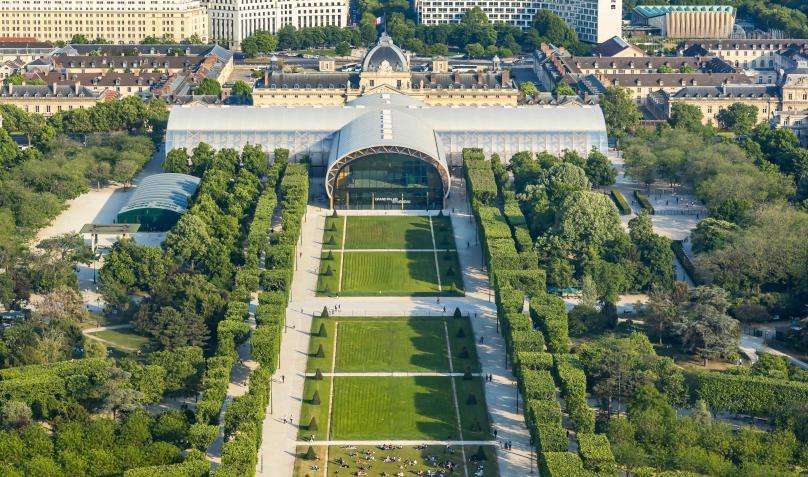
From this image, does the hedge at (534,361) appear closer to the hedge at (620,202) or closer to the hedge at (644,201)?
the hedge at (644,201)

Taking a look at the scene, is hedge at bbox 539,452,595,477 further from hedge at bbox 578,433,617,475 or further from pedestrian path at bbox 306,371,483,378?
pedestrian path at bbox 306,371,483,378

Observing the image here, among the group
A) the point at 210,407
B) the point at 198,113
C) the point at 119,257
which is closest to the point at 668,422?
the point at 210,407

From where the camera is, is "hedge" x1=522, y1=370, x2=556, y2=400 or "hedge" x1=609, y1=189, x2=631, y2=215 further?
"hedge" x1=609, y1=189, x2=631, y2=215

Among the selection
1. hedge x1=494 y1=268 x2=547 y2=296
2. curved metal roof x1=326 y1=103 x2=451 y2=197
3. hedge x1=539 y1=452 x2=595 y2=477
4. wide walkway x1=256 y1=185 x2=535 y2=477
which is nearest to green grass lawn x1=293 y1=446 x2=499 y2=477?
wide walkway x1=256 y1=185 x2=535 y2=477

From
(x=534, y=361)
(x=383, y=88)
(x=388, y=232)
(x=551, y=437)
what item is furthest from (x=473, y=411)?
(x=383, y=88)

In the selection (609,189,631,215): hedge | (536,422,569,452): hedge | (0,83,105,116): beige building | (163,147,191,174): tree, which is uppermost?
(0,83,105,116): beige building

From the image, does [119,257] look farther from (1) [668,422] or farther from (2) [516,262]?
(1) [668,422]
